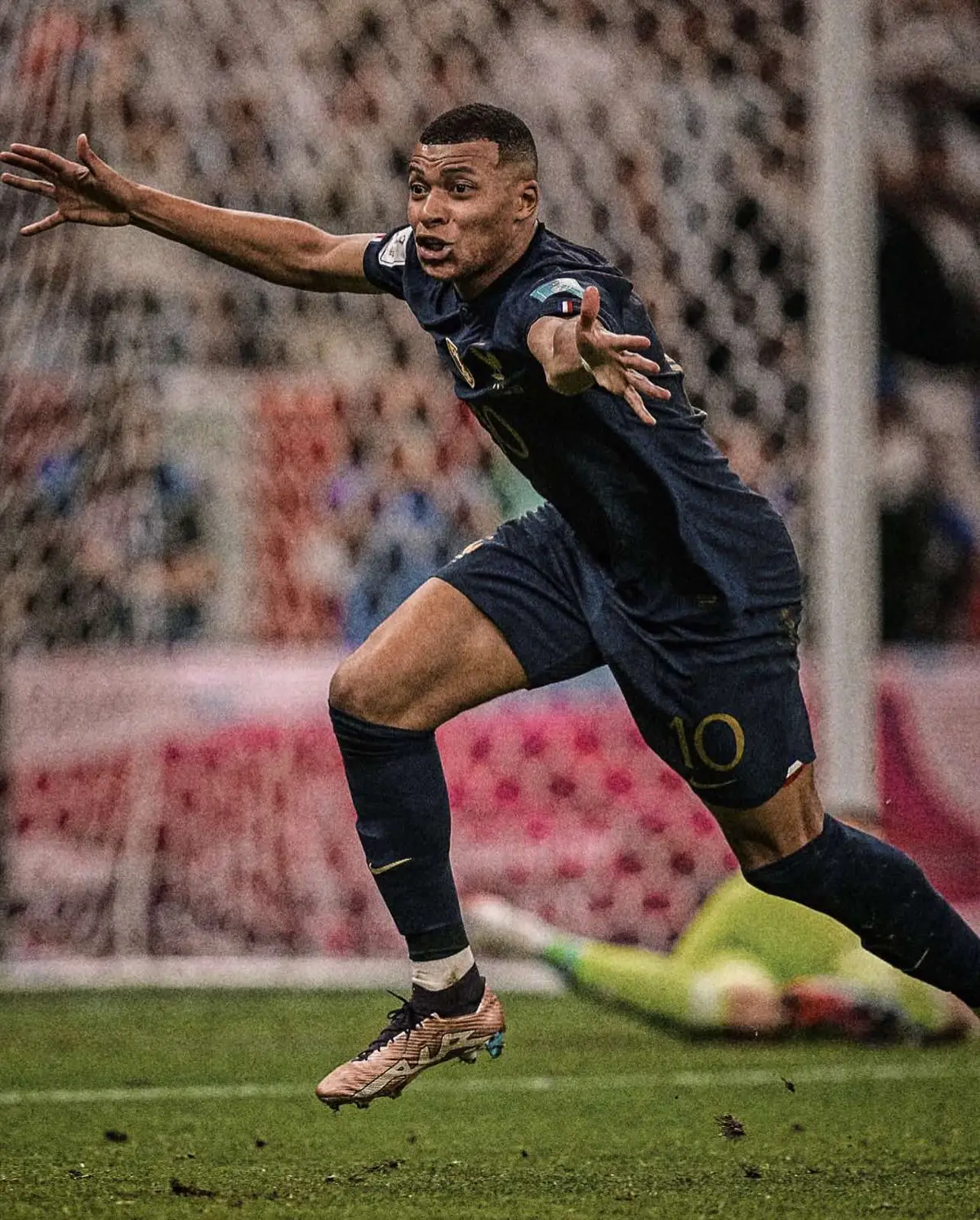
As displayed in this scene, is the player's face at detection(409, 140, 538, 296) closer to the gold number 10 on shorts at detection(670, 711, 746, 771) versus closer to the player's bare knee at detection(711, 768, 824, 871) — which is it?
the gold number 10 on shorts at detection(670, 711, 746, 771)

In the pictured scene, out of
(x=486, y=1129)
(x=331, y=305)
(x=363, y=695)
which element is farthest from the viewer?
(x=331, y=305)

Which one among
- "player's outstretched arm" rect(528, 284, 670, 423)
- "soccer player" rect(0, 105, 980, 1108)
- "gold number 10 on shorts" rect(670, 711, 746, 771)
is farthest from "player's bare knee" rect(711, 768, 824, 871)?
"player's outstretched arm" rect(528, 284, 670, 423)

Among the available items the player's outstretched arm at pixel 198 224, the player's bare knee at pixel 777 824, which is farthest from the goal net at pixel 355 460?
the player's bare knee at pixel 777 824

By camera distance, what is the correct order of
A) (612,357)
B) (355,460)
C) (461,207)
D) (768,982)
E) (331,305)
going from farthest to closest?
(331,305) < (355,460) < (768,982) < (461,207) < (612,357)

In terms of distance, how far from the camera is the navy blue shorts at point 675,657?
4.46m

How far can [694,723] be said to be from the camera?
175 inches

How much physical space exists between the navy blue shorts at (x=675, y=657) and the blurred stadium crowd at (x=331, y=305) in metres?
3.59

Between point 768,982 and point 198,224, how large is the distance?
9.78 feet

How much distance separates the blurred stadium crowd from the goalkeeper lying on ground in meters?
2.11

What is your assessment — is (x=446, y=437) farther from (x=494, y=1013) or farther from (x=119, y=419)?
(x=494, y=1013)

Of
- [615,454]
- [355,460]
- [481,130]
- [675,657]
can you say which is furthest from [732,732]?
[355,460]

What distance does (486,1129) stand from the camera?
5.07m

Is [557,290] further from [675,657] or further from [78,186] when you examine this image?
[78,186]

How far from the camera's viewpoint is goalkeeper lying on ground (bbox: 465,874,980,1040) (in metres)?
6.52
